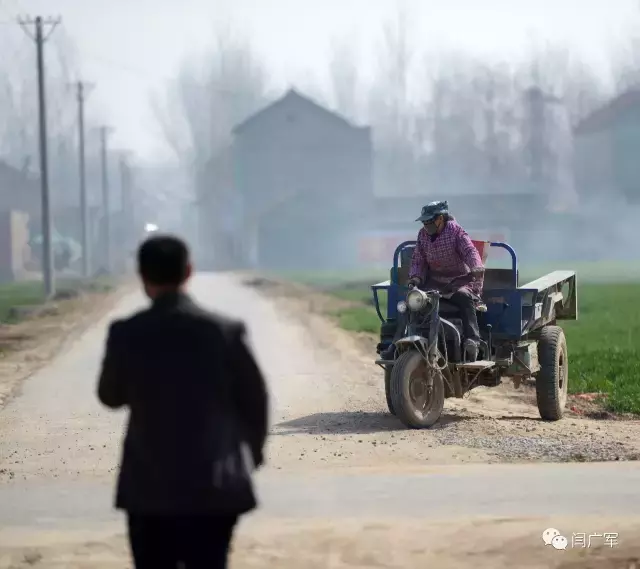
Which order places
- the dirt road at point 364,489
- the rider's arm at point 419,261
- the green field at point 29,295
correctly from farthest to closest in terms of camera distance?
the green field at point 29,295
the rider's arm at point 419,261
the dirt road at point 364,489

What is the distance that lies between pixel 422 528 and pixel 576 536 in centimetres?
90

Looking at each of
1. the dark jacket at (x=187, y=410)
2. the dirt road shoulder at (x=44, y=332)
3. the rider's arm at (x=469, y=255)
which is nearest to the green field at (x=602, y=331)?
the rider's arm at (x=469, y=255)

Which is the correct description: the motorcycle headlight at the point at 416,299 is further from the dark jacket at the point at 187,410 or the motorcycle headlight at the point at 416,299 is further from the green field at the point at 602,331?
the dark jacket at the point at 187,410

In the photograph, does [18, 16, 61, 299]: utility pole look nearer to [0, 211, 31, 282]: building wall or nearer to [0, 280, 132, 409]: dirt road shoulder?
[0, 280, 132, 409]: dirt road shoulder

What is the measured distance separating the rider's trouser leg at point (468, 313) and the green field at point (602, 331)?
2237mm

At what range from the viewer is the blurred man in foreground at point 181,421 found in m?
4.40

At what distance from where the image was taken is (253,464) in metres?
4.60

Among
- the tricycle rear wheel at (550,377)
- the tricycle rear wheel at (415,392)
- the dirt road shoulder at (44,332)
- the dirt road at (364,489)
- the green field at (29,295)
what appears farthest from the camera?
the green field at (29,295)

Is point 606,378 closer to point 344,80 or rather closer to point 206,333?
point 206,333

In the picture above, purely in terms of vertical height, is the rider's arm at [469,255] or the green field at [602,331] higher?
the rider's arm at [469,255]

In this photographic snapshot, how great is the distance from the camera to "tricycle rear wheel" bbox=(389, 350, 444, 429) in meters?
11.9

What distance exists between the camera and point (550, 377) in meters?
13.1

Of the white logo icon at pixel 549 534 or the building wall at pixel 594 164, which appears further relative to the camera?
the building wall at pixel 594 164

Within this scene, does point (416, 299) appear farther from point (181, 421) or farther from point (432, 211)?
point (181, 421)
